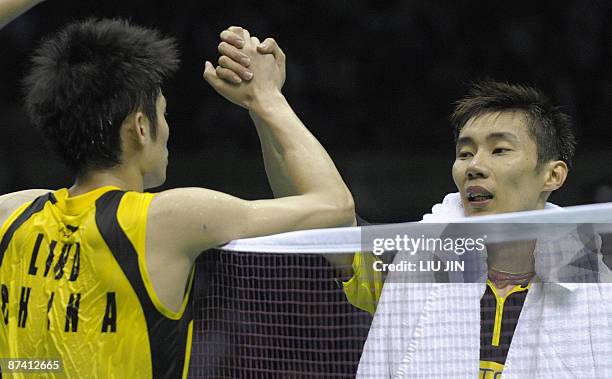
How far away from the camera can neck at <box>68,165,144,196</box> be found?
278cm

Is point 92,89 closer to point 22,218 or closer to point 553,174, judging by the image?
point 22,218

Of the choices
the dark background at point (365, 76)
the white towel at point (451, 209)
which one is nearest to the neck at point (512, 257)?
the white towel at point (451, 209)

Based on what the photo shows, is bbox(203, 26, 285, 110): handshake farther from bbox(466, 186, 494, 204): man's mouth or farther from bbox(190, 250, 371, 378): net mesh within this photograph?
bbox(466, 186, 494, 204): man's mouth

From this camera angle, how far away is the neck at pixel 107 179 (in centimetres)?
278

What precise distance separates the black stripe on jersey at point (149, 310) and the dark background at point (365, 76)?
558 cm

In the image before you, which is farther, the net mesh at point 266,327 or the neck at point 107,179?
the net mesh at point 266,327

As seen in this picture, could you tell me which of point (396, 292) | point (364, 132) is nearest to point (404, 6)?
point (364, 132)

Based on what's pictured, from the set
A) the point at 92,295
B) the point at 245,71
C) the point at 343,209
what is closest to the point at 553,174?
the point at 343,209

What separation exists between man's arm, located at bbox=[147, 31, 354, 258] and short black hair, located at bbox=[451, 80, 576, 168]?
1051 millimetres

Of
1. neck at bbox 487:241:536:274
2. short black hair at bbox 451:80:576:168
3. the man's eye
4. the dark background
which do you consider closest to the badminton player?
neck at bbox 487:241:536:274

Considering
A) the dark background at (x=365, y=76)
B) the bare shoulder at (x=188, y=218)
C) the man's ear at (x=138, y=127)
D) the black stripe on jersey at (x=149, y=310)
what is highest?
the dark background at (x=365, y=76)

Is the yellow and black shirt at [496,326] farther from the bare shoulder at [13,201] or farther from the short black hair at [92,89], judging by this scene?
the bare shoulder at [13,201]

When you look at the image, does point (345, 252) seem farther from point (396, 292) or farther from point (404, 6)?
point (404, 6)

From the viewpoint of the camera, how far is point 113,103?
107 inches
